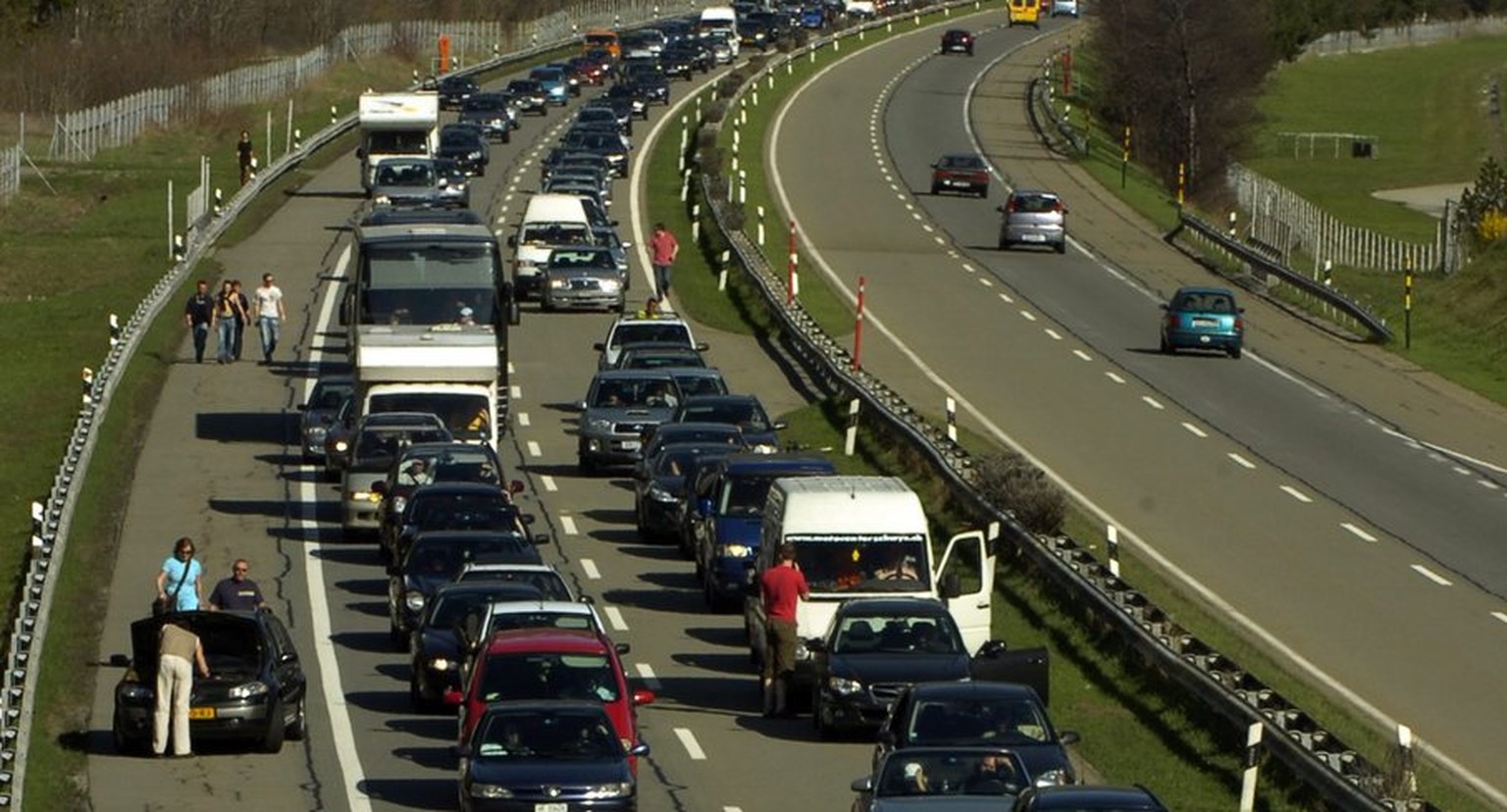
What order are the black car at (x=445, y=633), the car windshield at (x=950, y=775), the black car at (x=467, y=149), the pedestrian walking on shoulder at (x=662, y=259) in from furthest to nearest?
the black car at (x=467, y=149)
the pedestrian walking on shoulder at (x=662, y=259)
the black car at (x=445, y=633)
the car windshield at (x=950, y=775)

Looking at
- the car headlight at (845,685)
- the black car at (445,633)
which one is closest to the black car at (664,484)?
the black car at (445,633)

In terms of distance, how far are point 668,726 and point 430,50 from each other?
111 metres

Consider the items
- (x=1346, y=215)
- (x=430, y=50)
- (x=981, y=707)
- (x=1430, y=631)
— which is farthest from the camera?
(x=430, y=50)

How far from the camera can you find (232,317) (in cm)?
5575

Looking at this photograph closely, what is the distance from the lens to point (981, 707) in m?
23.8

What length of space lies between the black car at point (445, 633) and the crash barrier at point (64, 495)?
11.5 ft

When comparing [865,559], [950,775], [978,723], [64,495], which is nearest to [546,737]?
[978,723]

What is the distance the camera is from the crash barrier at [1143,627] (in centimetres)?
2328

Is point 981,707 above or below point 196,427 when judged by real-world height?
above

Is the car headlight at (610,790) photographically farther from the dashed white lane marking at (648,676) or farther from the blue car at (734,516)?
the blue car at (734,516)

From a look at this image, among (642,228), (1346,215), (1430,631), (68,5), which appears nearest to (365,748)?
(1430,631)

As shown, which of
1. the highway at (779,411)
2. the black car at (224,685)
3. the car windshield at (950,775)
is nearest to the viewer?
the car windshield at (950,775)

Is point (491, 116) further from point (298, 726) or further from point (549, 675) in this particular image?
point (549, 675)

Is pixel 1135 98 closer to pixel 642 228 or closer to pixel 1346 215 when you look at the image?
pixel 1346 215
